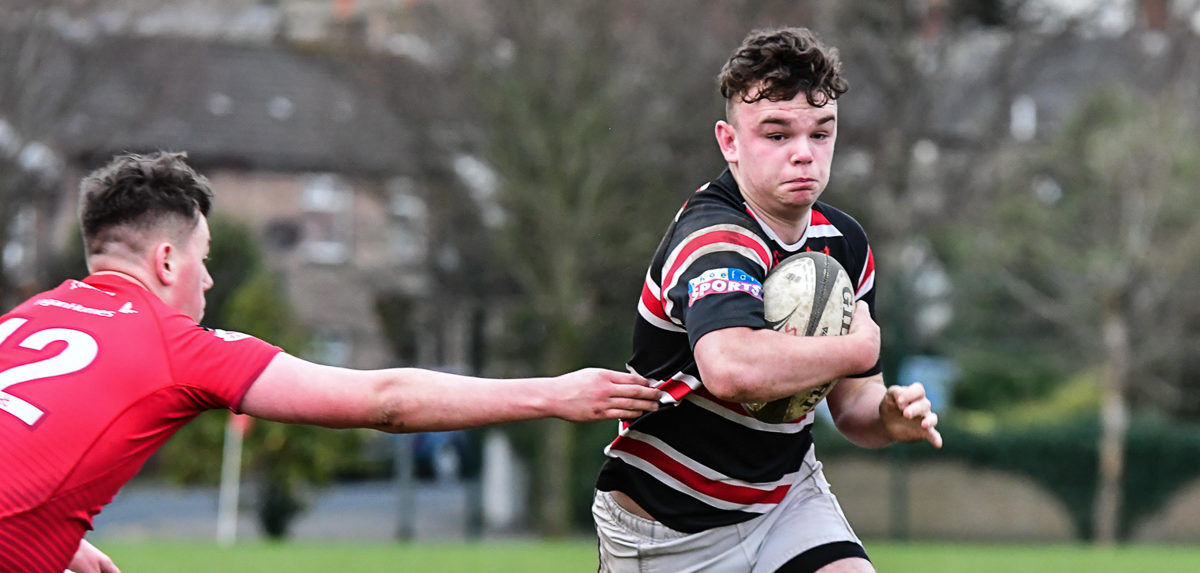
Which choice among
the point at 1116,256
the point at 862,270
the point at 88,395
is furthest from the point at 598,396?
the point at 1116,256

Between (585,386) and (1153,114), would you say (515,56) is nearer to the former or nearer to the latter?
(1153,114)

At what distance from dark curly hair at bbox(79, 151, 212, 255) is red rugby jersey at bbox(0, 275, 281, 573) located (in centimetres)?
18

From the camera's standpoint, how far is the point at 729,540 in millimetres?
5320

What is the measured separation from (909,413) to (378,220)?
32.8 metres

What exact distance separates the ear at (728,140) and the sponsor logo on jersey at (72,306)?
207cm

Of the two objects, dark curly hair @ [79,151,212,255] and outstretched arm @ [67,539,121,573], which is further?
outstretched arm @ [67,539,121,573]

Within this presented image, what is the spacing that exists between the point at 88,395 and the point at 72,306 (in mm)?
343

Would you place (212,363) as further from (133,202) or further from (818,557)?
(818,557)

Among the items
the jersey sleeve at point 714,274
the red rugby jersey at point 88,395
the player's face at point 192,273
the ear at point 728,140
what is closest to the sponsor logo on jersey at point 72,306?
the red rugby jersey at point 88,395

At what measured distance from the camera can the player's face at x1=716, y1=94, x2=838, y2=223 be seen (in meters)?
4.99

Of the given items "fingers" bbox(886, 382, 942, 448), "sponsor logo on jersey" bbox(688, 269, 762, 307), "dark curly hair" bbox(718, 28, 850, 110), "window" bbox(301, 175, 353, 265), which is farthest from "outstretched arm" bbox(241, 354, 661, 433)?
"window" bbox(301, 175, 353, 265)

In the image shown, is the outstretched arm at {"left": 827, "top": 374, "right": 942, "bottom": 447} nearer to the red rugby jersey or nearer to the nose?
the nose

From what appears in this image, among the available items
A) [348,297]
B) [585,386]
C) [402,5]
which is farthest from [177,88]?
[585,386]

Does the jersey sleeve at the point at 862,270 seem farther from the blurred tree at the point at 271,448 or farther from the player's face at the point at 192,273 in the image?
the blurred tree at the point at 271,448
